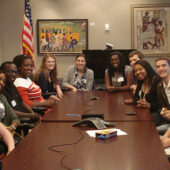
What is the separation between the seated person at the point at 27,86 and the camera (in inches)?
140

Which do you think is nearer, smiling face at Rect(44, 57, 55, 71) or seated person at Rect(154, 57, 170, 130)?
seated person at Rect(154, 57, 170, 130)

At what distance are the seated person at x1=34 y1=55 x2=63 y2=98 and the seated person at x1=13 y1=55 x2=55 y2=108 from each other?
750mm

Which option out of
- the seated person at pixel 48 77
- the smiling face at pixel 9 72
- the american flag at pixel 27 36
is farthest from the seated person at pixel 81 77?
the smiling face at pixel 9 72

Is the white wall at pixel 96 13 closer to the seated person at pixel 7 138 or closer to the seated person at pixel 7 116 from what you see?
the seated person at pixel 7 116

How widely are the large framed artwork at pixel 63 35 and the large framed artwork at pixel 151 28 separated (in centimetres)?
113

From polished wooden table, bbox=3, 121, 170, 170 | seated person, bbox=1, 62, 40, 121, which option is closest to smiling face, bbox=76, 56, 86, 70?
seated person, bbox=1, 62, 40, 121

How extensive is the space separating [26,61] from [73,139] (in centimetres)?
216

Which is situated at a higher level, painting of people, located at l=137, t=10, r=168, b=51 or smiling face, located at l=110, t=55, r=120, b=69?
painting of people, located at l=137, t=10, r=168, b=51

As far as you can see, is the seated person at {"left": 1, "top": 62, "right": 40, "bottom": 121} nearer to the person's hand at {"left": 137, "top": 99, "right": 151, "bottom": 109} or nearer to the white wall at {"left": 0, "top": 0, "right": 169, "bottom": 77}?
the person's hand at {"left": 137, "top": 99, "right": 151, "bottom": 109}

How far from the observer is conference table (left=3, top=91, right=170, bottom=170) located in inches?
54.6

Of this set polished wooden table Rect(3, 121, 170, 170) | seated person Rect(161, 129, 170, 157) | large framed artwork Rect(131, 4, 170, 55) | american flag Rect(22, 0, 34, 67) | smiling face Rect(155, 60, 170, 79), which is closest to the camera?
polished wooden table Rect(3, 121, 170, 170)

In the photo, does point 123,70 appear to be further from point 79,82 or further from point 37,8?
point 37,8

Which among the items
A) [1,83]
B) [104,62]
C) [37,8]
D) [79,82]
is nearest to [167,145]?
[1,83]

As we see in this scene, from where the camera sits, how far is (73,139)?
1855mm
